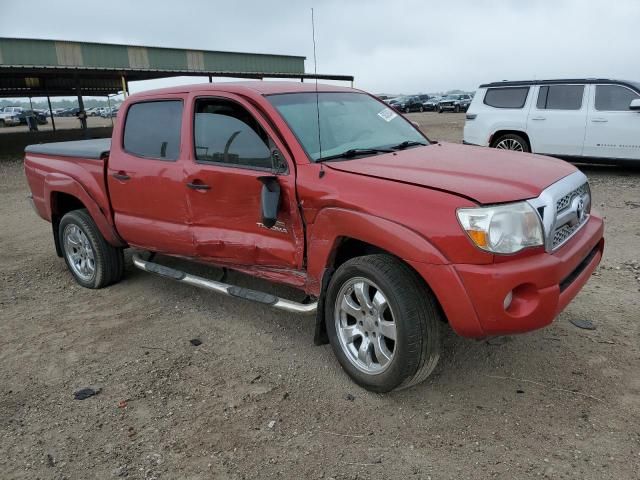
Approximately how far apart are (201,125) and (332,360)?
1.95m

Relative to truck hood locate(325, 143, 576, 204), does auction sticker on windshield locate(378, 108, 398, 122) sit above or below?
above

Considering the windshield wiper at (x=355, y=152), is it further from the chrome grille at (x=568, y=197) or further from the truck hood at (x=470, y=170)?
the chrome grille at (x=568, y=197)

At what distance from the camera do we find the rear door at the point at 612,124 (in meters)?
9.06

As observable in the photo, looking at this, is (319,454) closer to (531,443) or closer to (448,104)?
(531,443)

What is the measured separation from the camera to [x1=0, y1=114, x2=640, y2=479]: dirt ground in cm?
257

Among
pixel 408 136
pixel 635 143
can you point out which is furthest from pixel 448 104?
pixel 408 136

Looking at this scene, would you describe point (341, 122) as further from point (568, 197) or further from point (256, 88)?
point (568, 197)

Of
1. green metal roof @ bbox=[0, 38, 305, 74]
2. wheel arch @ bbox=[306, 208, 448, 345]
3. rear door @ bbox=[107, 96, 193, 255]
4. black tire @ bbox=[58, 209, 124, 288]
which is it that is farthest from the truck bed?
green metal roof @ bbox=[0, 38, 305, 74]

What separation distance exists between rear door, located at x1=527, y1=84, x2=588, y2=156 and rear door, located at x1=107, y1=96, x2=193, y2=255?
314 inches

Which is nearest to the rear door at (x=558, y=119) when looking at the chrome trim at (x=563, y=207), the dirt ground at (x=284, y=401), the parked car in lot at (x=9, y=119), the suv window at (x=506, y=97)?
the suv window at (x=506, y=97)

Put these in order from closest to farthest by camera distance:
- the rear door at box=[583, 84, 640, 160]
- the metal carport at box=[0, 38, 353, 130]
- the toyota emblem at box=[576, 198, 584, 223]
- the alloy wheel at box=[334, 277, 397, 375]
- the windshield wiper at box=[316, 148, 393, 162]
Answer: the alloy wheel at box=[334, 277, 397, 375] < the toyota emblem at box=[576, 198, 584, 223] < the windshield wiper at box=[316, 148, 393, 162] < the rear door at box=[583, 84, 640, 160] < the metal carport at box=[0, 38, 353, 130]

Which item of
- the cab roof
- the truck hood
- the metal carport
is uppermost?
the metal carport

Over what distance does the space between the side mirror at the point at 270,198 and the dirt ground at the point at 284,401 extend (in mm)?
1025

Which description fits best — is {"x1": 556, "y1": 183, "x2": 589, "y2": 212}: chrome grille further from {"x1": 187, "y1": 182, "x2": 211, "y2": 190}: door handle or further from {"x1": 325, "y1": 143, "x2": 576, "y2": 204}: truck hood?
{"x1": 187, "y1": 182, "x2": 211, "y2": 190}: door handle
